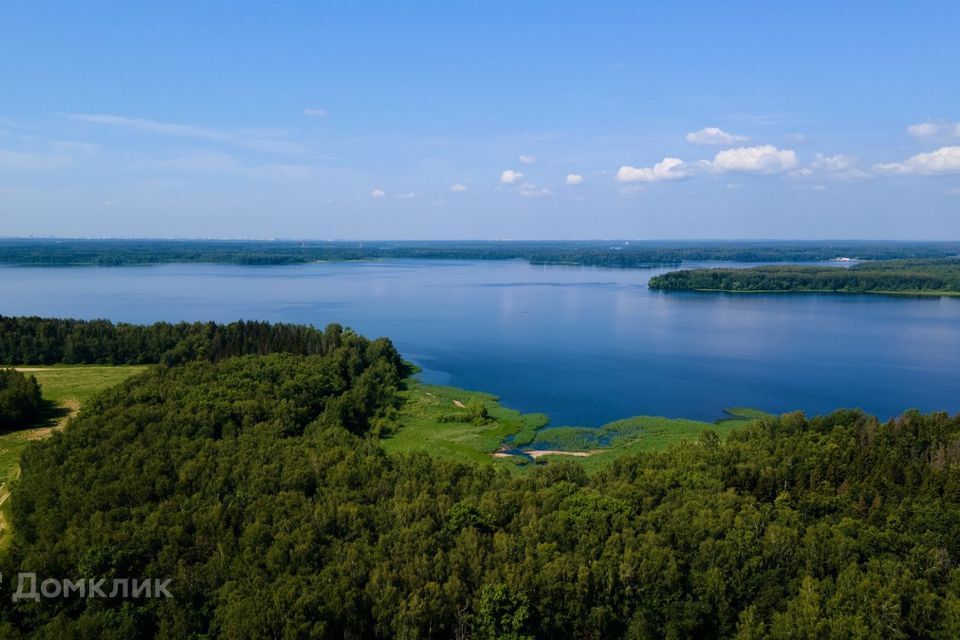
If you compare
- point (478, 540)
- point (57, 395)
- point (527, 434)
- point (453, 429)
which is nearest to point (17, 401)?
point (57, 395)

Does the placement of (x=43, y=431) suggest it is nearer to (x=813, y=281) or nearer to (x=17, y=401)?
(x=17, y=401)

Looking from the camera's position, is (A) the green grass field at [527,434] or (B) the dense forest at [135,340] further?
(B) the dense forest at [135,340]

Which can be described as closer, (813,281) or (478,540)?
(478,540)

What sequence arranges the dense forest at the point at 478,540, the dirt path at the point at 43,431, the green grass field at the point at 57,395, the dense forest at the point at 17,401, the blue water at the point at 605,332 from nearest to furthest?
the dense forest at the point at 478,540 → the dirt path at the point at 43,431 → the green grass field at the point at 57,395 → the dense forest at the point at 17,401 → the blue water at the point at 605,332

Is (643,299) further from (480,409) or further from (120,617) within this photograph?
(120,617)

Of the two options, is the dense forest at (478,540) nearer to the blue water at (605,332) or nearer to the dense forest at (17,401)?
the dense forest at (17,401)

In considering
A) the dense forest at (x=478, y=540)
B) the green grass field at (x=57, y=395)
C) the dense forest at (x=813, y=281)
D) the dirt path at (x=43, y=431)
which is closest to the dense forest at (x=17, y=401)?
the green grass field at (x=57, y=395)

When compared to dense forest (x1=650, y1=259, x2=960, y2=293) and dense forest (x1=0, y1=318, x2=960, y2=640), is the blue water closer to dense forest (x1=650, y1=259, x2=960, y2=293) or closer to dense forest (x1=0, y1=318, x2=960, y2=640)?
dense forest (x1=650, y1=259, x2=960, y2=293)
